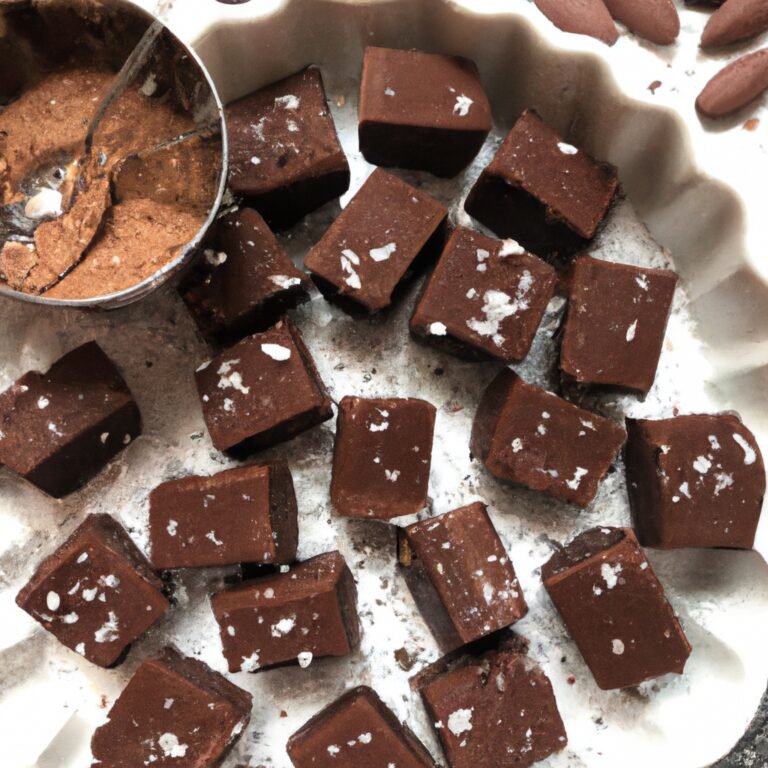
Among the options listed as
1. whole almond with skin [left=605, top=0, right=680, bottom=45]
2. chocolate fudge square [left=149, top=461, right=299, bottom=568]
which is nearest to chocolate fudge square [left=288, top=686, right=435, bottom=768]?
Answer: chocolate fudge square [left=149, top=461, right=299, bottom=568]

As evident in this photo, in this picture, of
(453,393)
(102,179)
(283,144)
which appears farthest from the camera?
(453,393)

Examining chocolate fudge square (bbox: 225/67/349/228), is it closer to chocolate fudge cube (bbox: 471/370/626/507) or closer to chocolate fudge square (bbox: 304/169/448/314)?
chocolate fudge square (bbox: 304/169/448/314)

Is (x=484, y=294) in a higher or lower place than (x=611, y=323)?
higher

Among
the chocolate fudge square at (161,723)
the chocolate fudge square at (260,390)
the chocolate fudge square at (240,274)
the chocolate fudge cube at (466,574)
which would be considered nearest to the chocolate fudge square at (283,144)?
the chocolate fudge square at (240,274)

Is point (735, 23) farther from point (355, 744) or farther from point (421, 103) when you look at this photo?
point (355, 744)

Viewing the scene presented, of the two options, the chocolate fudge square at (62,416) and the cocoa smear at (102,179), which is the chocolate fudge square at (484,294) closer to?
the cocoa smear at (102,179)

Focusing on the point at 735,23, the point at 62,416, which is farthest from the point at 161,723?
the point at 735,23

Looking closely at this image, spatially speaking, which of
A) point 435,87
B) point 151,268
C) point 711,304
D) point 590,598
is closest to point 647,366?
point 711,304
